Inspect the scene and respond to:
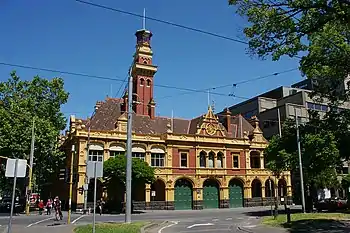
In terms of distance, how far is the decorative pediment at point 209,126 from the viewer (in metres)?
53.8

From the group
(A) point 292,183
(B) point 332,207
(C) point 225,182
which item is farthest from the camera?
(A) point 292,183

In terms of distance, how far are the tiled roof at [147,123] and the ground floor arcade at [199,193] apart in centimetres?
721

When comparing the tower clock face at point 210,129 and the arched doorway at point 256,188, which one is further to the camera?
the arched doorway at point 256,188

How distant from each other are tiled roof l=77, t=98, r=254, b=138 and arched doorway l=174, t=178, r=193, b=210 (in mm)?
7628

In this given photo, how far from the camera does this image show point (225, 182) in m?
52.6

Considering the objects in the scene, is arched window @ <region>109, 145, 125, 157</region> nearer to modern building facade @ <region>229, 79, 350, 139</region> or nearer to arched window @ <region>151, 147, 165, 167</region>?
arched window @ <region>151, 147, 165, 167</region>

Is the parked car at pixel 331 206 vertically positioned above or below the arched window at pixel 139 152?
below

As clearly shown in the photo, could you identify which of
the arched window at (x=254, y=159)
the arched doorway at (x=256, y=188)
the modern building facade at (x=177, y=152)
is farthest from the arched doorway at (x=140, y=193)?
the arched window at (x=254, y=159)

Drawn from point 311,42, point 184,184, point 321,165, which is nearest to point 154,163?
point 184,184

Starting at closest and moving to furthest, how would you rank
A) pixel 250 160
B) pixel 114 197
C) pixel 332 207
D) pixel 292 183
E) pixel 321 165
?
pixel 321 165 < pixel 332 207 < pixel 114 197 < pixel 250 160 < pixel 292 183

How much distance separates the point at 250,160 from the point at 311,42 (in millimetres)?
39343

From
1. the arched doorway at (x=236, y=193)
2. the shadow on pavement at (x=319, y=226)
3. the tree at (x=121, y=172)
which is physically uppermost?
the tree at (x=121, y=172)

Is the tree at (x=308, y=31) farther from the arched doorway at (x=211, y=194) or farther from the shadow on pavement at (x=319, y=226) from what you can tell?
the arched doorway at (x=211, y=194)

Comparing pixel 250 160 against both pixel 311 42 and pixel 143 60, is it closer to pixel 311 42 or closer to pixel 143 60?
pixel 143 60
